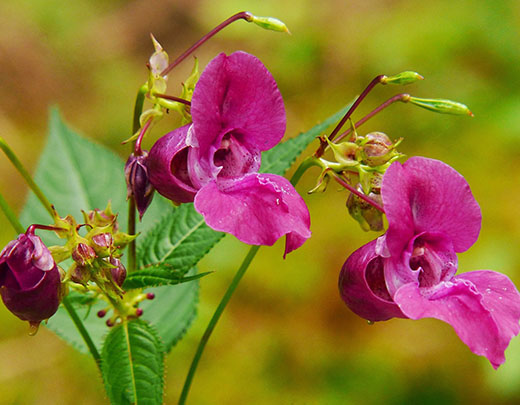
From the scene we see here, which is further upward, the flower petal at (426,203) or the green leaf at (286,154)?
the flower petal at (426,203)

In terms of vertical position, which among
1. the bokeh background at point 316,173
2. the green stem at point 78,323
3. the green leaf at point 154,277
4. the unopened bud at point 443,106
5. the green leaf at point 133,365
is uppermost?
the unopened bud at point 443,106

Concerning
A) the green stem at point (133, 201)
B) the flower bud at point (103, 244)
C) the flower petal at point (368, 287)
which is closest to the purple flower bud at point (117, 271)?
the flower bud at point (103, 244)

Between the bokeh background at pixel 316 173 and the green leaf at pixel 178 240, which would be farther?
the bokeh background at pixel 316 173

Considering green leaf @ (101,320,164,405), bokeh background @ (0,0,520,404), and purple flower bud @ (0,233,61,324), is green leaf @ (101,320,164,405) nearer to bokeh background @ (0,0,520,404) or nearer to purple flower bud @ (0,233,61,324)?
purple flower bud @ (0,233,61,324)

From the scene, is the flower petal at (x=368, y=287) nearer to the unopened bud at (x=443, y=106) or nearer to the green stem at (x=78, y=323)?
the unopened bud at (x=443, y=106)

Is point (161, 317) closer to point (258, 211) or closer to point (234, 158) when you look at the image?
point (234, 158)
